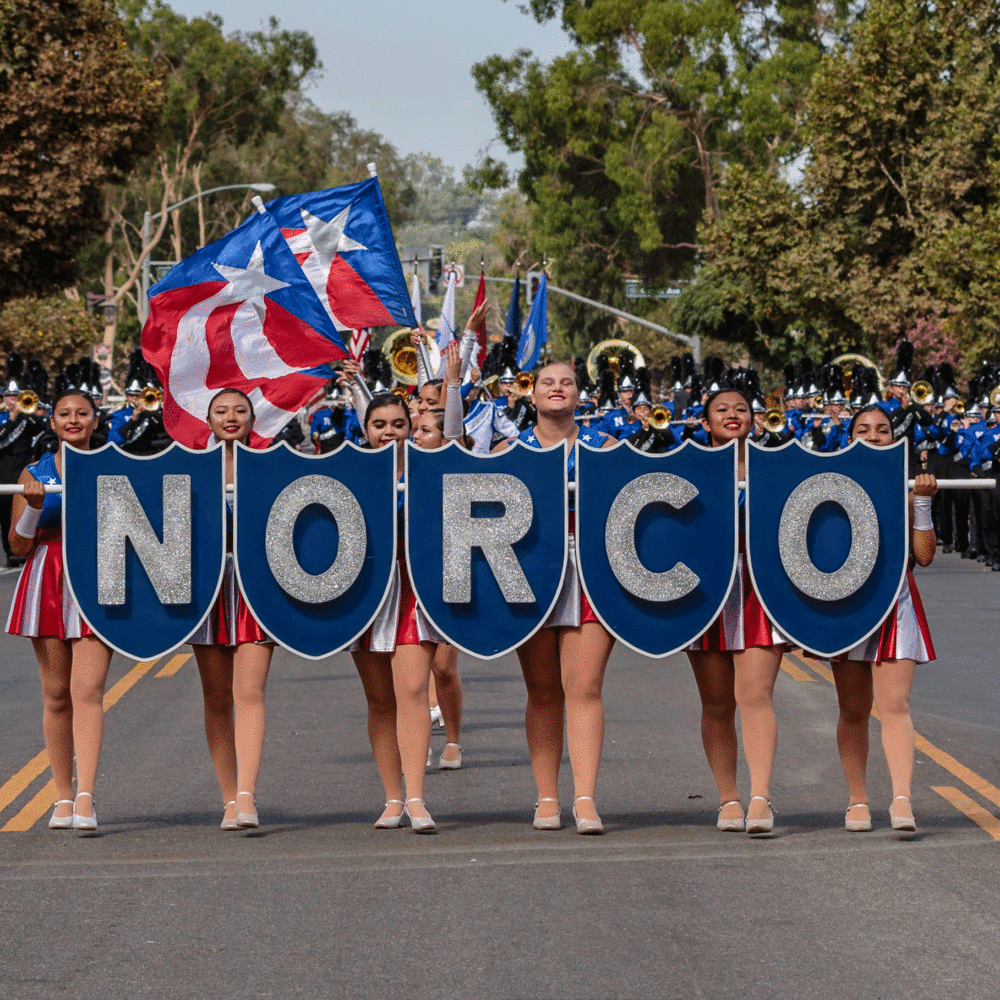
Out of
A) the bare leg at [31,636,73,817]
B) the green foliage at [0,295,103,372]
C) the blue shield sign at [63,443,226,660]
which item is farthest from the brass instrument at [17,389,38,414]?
the green foliage at [0,295,103,372]

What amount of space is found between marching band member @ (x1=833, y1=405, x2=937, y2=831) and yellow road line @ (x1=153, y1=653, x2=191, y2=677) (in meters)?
6.95

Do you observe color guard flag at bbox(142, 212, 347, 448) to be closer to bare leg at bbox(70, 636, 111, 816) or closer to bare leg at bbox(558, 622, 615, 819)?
bare leg at bbox(70, 636, 111, 816)

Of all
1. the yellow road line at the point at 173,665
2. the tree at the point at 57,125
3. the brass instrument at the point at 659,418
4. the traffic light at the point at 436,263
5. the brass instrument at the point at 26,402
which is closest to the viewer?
the yellow road line at the point at 173,665

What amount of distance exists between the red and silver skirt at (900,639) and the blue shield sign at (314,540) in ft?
6.25

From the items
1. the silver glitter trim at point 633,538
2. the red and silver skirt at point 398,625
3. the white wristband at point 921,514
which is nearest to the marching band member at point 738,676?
the silver glitter trim at point 633,538

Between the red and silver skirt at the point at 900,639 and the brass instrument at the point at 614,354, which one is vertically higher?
the brass instrument at the point at 614,354

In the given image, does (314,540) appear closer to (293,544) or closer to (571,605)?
(293,544)

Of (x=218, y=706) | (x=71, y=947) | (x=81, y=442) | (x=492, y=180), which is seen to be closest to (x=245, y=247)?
(x=81, y=442)

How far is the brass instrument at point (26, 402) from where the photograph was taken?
24641 millimetres

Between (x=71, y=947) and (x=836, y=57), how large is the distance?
118 feet

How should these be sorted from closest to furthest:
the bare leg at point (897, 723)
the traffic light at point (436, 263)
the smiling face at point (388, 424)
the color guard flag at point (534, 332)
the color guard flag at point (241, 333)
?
1. the bare leg at point (897, 723)
2. the smiling face at point (388, 424)
3. the color guard flag at point (241, 333)
4. the color guard flag at point (534, 332)
5. the traffic light at point (436, 263)

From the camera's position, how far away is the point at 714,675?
768 cm

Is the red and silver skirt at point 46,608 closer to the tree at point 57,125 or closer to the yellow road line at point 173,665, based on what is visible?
the yellow road line at point 173,665

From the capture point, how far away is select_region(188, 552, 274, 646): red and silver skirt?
759cm
